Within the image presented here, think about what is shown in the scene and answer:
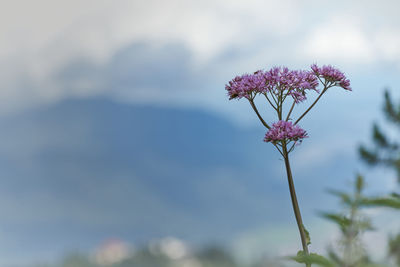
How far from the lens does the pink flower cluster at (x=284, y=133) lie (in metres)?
4.32

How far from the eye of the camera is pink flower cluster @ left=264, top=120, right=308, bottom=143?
4.32 metres

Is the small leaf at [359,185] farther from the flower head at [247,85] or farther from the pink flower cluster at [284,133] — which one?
the flower head at [247,85]

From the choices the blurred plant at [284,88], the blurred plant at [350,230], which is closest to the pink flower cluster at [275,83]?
the blurred plant at [284,88]

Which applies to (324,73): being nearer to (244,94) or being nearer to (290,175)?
(244,94)

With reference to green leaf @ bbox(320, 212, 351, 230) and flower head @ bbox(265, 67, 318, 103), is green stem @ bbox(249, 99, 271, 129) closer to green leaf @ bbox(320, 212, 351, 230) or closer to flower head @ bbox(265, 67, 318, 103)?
flower head @ bbox(265, 67, 318, 103)

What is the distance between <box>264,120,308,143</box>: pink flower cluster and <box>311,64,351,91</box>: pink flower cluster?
1012mm

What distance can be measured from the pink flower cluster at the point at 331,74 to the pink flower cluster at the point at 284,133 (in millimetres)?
1012

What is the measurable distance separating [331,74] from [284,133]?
1.17m

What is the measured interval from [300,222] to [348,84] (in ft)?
6.31

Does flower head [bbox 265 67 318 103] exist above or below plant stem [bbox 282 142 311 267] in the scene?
above

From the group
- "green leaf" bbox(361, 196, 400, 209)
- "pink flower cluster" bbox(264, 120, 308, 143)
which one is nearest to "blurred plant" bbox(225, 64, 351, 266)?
"pink flower cluster" bbox(264, 120, 308, 143)

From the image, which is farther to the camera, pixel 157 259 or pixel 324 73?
pixel 157 259

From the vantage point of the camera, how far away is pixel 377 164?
22.2m

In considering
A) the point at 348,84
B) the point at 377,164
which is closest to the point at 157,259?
the point at 377,164
